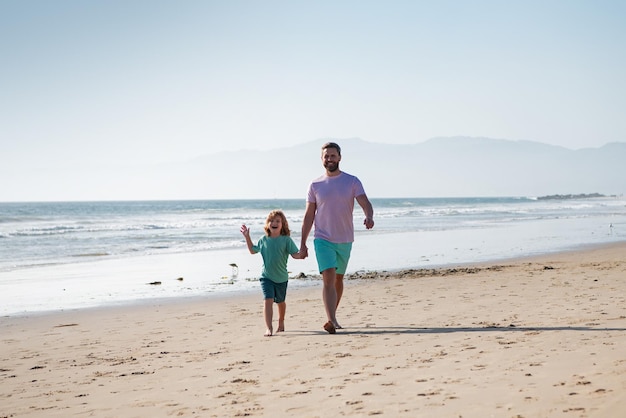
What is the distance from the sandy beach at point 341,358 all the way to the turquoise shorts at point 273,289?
0.44 meters

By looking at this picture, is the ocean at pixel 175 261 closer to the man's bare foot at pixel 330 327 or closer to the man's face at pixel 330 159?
the man's bare foot at pixel 330 327

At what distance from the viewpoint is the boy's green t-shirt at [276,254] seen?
25.1ft

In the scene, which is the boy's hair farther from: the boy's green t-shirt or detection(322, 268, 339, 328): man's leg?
detection(322, 268, 339, 328): man's leg

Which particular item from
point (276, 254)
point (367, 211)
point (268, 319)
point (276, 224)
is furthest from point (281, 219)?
point (268, 319)

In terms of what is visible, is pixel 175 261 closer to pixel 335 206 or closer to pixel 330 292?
pixel 330 292

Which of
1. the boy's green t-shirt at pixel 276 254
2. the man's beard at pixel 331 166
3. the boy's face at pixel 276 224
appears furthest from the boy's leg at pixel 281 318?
the man's beard at pixel 331 166

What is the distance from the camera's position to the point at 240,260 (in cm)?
1741

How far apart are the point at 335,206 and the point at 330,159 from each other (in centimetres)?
51

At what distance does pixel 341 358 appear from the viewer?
235 inches

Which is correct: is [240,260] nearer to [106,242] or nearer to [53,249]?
[53,249]

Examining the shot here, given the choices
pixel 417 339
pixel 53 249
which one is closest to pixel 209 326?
pixel 417 339

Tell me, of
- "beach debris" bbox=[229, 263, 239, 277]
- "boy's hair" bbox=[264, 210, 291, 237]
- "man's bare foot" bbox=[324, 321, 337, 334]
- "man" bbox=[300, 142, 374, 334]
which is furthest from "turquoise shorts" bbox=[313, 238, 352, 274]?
"beach debris" bbox=[229, 263, 239, 277]

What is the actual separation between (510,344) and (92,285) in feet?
30.4

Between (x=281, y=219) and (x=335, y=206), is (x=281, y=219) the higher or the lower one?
the lower one
